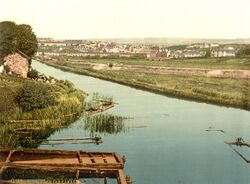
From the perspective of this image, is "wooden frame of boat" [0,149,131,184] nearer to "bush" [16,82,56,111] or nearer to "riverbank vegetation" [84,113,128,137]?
"riverbank vegetation" [84,113,128,137]

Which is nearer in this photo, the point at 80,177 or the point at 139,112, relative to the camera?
the point at 80,177

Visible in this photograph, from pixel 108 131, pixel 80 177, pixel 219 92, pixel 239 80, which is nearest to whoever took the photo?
pixel 80 177

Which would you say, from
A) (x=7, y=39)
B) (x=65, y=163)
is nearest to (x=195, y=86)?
(x=7, y=39)

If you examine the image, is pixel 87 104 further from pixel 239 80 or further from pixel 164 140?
pixel 239 80

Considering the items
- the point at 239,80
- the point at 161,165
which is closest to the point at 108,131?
the point at 161,165

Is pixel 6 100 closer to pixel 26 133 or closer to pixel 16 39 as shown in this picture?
pixel 26 133

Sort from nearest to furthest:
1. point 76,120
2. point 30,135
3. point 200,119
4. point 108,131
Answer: point 30,135 < point 108,131 < point 76,120 < point 200,119
